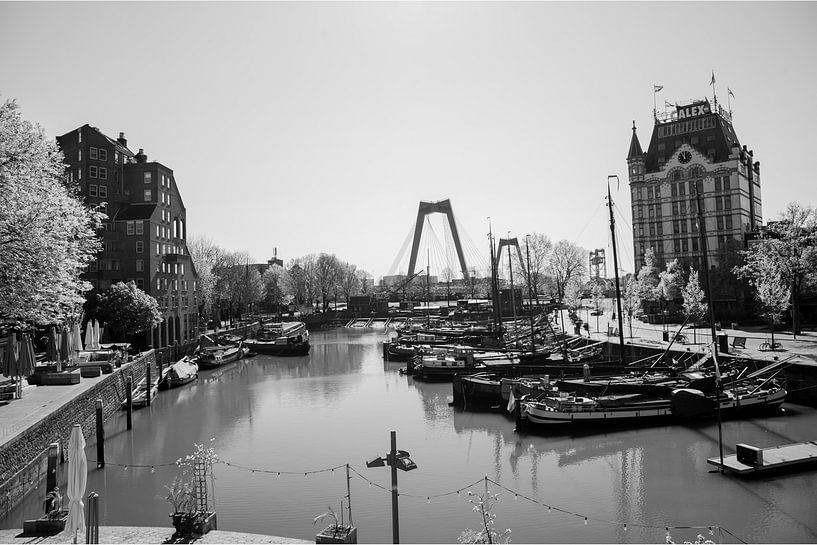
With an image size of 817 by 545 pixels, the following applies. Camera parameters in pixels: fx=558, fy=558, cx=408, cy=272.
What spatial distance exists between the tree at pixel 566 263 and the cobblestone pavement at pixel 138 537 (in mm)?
87440

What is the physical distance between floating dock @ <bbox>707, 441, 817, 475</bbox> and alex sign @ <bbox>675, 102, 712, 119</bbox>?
220 feet

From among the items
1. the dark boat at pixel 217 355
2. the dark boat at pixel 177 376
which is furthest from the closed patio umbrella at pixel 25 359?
the dark boat at pixel 217 355

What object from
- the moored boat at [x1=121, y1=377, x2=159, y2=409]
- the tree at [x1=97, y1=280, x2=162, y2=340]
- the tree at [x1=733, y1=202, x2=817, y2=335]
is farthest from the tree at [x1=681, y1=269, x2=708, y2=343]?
the tree at [x1=97, y1=280, x2=162, y2=340]

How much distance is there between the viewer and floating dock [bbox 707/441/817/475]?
19.6 meters

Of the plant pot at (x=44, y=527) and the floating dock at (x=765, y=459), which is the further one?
the floating dock at (x=765, y=459)

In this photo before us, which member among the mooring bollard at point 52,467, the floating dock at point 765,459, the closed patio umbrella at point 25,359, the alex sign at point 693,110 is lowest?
the floating dock at point 765,459

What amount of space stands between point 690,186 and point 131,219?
68128 millimetres

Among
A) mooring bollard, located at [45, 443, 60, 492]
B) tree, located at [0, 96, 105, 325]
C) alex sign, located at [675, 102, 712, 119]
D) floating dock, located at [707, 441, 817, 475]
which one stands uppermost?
alex sign, located at [675, 102, 712, 119]

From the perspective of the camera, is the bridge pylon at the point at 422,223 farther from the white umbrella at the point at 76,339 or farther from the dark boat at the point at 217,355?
the white umbrella at the point at 76,339

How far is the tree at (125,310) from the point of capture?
4597 centimetres

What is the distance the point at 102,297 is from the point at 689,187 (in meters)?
70.5

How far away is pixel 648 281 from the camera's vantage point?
219 ft

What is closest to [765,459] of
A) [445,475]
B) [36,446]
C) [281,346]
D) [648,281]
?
[445,475]

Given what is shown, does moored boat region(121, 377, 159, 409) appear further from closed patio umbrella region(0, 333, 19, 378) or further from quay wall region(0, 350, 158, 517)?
closed patio umbrella region(0, 333, 19, 378)
